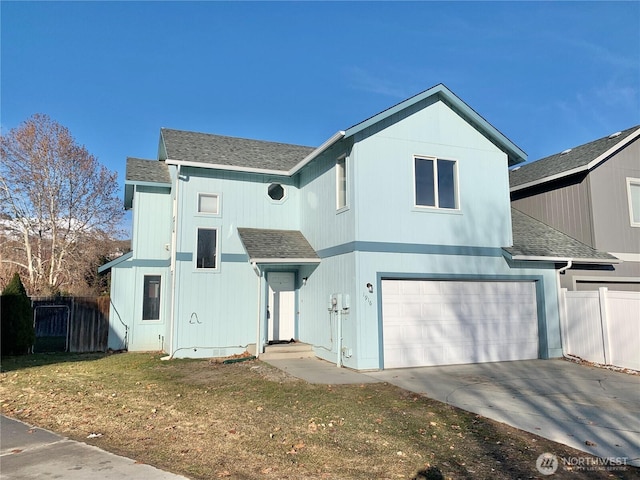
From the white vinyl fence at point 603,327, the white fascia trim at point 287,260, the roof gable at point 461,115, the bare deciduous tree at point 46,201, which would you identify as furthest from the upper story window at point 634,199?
the bare deciduous tree at point 46,201

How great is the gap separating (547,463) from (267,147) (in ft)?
45.1

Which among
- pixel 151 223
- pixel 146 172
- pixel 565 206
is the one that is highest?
pixel 146 172

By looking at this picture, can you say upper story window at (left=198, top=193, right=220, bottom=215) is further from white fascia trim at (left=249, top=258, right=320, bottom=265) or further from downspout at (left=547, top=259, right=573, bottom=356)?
downspout at (left=547, top=259, right=573, bottom=356)

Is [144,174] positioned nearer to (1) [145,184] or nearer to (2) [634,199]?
(1) [145,184]

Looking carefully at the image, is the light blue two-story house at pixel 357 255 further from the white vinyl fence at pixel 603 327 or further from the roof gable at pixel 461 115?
the white vinyl fence at pixel 603 327

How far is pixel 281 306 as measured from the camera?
551 inches

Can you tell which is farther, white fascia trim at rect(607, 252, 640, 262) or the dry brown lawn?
white fascia trim at rect(607, 252, 640, 262)

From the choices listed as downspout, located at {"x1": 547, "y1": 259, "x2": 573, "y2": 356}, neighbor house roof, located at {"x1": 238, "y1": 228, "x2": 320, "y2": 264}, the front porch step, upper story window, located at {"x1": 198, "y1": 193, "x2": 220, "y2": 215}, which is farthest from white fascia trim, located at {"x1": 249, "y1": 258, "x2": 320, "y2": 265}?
downspout, located at {"x1": 547, "y1": 259, "x2": 573, "y2": 356}

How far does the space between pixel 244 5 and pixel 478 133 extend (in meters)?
7.80

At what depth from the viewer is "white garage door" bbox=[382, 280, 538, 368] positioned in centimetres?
1091

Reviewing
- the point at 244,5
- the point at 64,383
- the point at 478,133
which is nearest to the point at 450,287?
the point at 478,133

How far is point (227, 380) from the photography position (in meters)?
9.43

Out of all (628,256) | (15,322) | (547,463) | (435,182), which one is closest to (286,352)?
(435,182)

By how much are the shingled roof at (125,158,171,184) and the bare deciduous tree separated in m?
11.9
